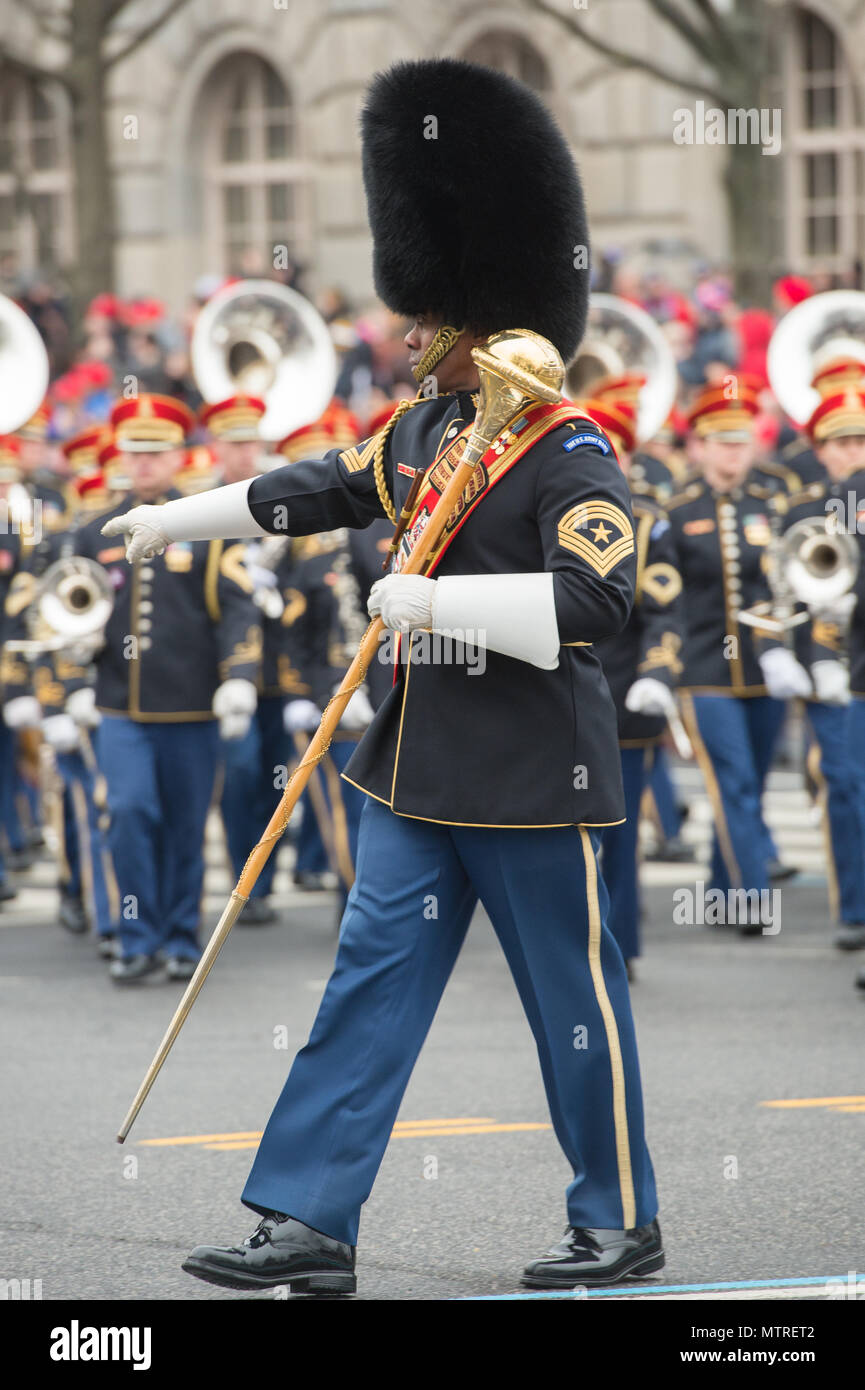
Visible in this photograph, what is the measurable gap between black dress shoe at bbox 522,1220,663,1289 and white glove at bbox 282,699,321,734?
546cm

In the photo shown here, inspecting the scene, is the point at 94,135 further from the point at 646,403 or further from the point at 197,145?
the point at 646,403

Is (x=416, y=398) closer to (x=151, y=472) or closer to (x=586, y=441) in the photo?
(x=586, y=441)

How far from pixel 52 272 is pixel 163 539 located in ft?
75.4

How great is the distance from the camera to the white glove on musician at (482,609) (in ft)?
13.9

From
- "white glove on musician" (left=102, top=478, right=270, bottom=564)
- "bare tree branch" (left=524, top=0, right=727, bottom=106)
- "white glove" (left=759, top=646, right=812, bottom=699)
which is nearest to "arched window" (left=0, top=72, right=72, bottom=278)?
"bare tree branch" (left=524, top=0, right=727, bottom=106)

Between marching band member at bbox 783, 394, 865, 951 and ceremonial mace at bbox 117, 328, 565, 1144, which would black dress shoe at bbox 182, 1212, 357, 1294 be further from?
marching band member at bbox 783, 394, 865, 951

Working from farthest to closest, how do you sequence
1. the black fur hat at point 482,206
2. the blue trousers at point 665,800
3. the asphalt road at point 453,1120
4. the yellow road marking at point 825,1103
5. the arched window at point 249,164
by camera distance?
1. the arched window at point 249,164
2. the blue trousers at point 665,800
3. the yellow road marking at point 825,1103
4. the asphalt road at point 453,1120
5. the black fur hat at point 482,206

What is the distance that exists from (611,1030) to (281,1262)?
73 cm

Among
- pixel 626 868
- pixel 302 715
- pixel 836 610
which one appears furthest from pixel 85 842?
pixel 836 610

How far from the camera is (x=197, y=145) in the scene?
2811 cm

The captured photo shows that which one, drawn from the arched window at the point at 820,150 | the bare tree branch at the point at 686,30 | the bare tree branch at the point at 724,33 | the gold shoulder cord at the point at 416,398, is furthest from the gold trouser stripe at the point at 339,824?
the arched window at the point at 820,150

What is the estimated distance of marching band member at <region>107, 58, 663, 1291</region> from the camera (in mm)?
4438

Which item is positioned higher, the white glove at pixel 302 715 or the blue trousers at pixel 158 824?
the white glove at pixel 302 715

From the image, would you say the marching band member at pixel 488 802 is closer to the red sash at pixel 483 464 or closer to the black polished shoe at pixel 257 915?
the red sash at pixel 483 464
